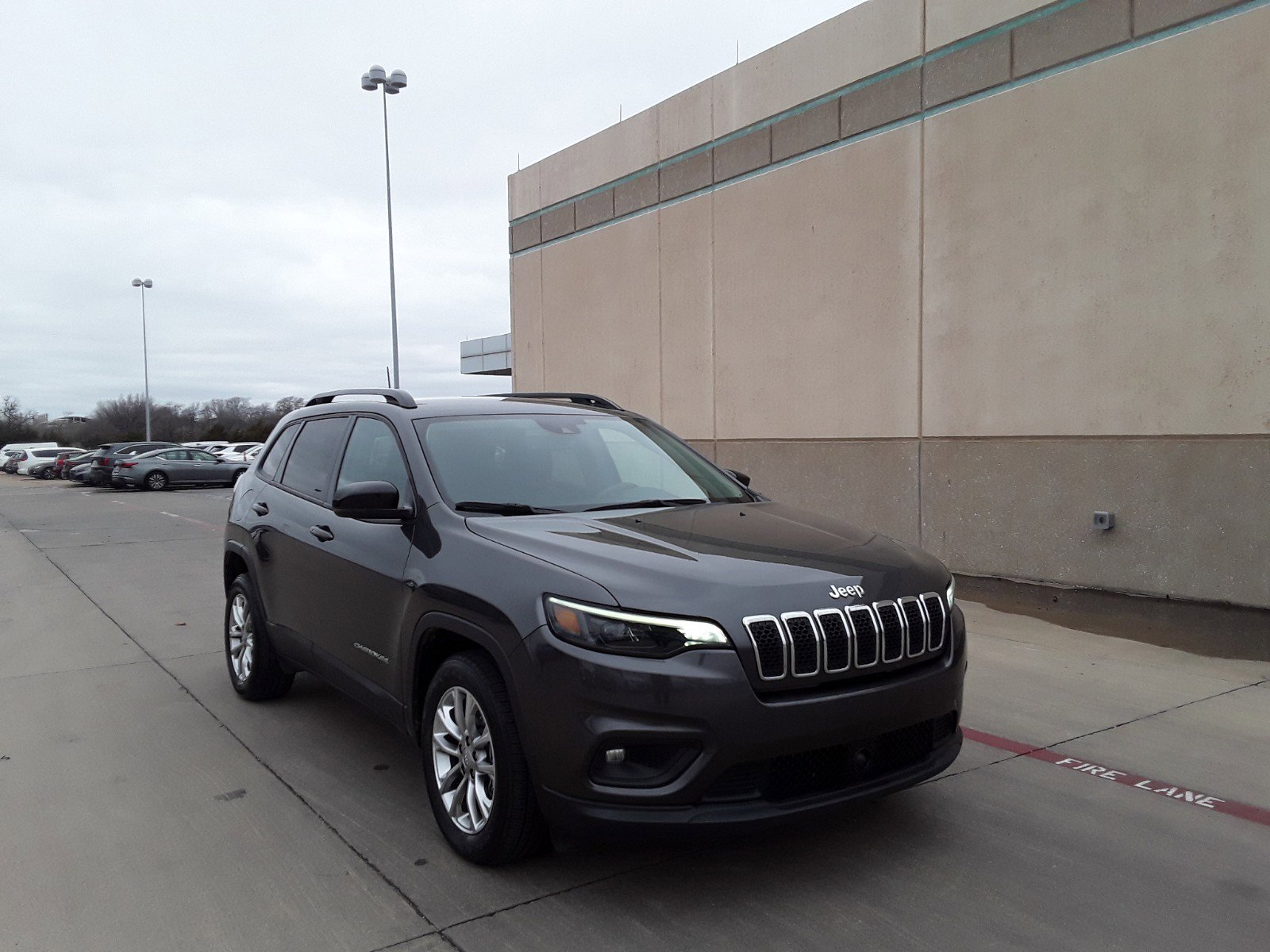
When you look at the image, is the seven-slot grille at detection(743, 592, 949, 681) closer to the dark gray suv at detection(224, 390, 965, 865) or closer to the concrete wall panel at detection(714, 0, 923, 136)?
the dark gray suv at detection(224, 390, 965, 865)

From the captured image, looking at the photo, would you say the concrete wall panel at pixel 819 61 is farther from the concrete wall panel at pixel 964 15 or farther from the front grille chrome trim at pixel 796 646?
the front grille chrome trim at pixel 796 646

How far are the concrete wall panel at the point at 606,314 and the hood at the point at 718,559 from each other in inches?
365

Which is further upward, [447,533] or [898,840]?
[447,533]

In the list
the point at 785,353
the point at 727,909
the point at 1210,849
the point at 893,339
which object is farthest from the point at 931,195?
the point at 727,909

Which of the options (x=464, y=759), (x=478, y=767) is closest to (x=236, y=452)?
(x=464, y=759)

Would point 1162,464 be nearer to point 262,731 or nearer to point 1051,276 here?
point 1051,276

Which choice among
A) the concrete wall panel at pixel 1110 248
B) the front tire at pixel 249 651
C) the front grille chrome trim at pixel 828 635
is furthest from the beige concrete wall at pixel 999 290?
the front tire at pixel 249 651

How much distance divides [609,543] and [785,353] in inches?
312

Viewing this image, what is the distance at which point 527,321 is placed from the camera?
656 inches

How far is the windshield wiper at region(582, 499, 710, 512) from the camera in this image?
4.40 m

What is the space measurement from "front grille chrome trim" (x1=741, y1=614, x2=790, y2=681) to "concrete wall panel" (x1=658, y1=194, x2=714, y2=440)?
9256 millimetres

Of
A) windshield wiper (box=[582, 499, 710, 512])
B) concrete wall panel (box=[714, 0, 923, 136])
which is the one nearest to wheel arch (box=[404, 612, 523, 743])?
windshield wiper (box=[582, 499, 710, 512])

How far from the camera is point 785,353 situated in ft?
37.0

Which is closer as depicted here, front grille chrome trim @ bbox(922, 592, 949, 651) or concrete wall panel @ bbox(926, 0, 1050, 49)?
front grille chrome trim @ bbox(922, 592, 949, 651)
